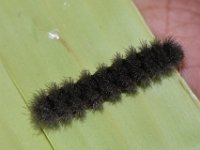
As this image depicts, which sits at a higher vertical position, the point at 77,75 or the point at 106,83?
the point at 77,75

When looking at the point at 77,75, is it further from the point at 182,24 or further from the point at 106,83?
the point at 182,24

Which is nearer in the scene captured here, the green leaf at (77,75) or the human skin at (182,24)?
the green leaf at (77,75)

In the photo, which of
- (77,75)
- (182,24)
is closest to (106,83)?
(77,75)

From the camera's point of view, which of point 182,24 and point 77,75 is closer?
point 77,75

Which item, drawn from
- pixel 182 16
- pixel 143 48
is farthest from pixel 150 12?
pixel 143 48

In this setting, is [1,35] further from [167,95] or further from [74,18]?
[167,95]
